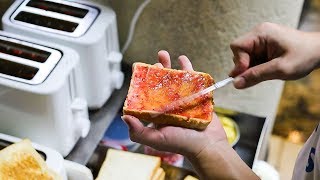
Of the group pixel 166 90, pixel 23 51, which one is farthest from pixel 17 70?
pixel 166 90

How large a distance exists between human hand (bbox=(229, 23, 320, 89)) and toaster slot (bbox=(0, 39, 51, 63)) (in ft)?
1.76

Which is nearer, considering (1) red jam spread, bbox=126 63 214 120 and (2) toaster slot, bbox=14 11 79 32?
(1) red jam spread, bbox=126 63 214 120

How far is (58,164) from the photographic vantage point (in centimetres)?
124

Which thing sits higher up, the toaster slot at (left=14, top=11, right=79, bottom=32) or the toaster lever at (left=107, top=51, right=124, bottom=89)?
the toaster slot at (left=14, top=11, right=79, bottom=32)

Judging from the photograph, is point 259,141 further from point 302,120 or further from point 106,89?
point 302,120

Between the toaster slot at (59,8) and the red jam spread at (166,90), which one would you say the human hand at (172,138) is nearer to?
the red jam spread at (166,90)

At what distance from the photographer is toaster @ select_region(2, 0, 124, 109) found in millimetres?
1395

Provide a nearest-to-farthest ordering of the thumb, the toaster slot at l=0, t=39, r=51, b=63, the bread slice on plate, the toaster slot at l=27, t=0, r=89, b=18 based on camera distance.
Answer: the thumb → the bread slice on plate → the toaster slot at l=0, t=39, r=51, b=63 → the toaster slot at l=27, t=0, r=89, b=18

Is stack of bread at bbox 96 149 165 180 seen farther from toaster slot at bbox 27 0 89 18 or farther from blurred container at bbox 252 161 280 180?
toaster slot at bbox 27 0 89 18

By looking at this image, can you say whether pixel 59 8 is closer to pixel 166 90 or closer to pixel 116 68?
pixel 116 68

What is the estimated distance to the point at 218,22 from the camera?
1467 mm

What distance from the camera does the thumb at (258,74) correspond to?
3.18 feet

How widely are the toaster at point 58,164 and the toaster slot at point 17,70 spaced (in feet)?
0.52

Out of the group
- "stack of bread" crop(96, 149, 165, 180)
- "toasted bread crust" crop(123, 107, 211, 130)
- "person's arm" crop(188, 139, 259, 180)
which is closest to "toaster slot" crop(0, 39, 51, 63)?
"stack of bread" crop(96, 149, 165, 180)
